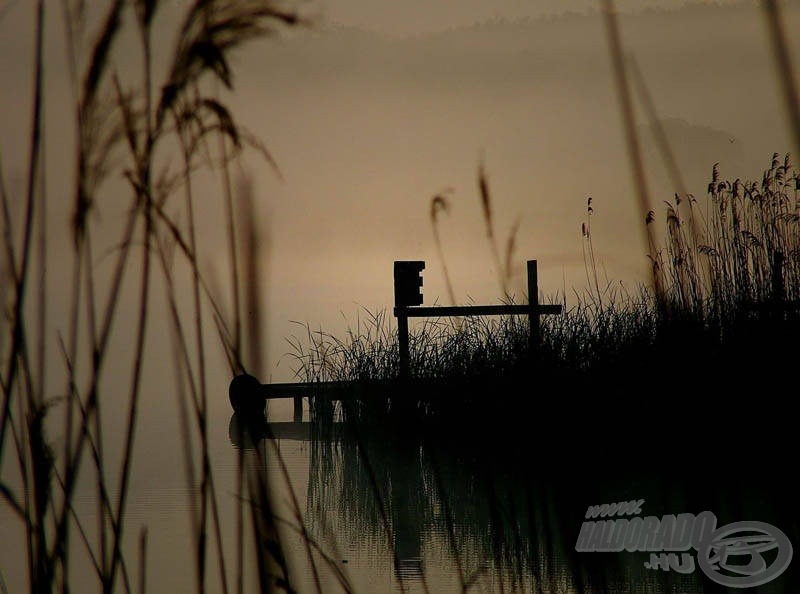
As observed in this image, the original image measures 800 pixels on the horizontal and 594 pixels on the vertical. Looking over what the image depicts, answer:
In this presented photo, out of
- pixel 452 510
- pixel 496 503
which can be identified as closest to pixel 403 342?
pixel 452 510

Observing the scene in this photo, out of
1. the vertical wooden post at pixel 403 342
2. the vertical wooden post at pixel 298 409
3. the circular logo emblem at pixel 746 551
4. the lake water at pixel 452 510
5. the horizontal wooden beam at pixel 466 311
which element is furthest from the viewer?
the vertical wooden post at pixel 298 409

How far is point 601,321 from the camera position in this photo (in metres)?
→ 6.56

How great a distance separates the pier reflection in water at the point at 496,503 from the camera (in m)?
2.35

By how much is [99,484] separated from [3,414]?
0.19 meters

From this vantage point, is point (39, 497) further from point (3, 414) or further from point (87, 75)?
point (87, 75)

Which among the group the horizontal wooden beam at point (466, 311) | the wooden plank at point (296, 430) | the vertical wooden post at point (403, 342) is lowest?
the wooden plank at point (296, 430)

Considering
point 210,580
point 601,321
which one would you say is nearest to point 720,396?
point 601,321

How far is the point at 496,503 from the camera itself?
1917 mm

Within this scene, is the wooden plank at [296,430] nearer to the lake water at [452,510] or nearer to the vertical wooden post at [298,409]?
the vertical wooden post at [298,409]

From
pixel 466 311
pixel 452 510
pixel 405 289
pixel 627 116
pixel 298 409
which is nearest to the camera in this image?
pixel 627 116

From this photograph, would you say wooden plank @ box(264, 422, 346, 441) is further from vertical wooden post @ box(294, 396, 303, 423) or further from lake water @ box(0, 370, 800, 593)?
lake water @ box(0, 370, 800, 593)

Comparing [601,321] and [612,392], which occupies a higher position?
[601,321]

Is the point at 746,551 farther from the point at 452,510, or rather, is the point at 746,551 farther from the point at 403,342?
the point at 403,342

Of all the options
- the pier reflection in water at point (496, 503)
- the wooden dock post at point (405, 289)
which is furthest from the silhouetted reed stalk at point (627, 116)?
the wooden dock post at point (405, 289)
